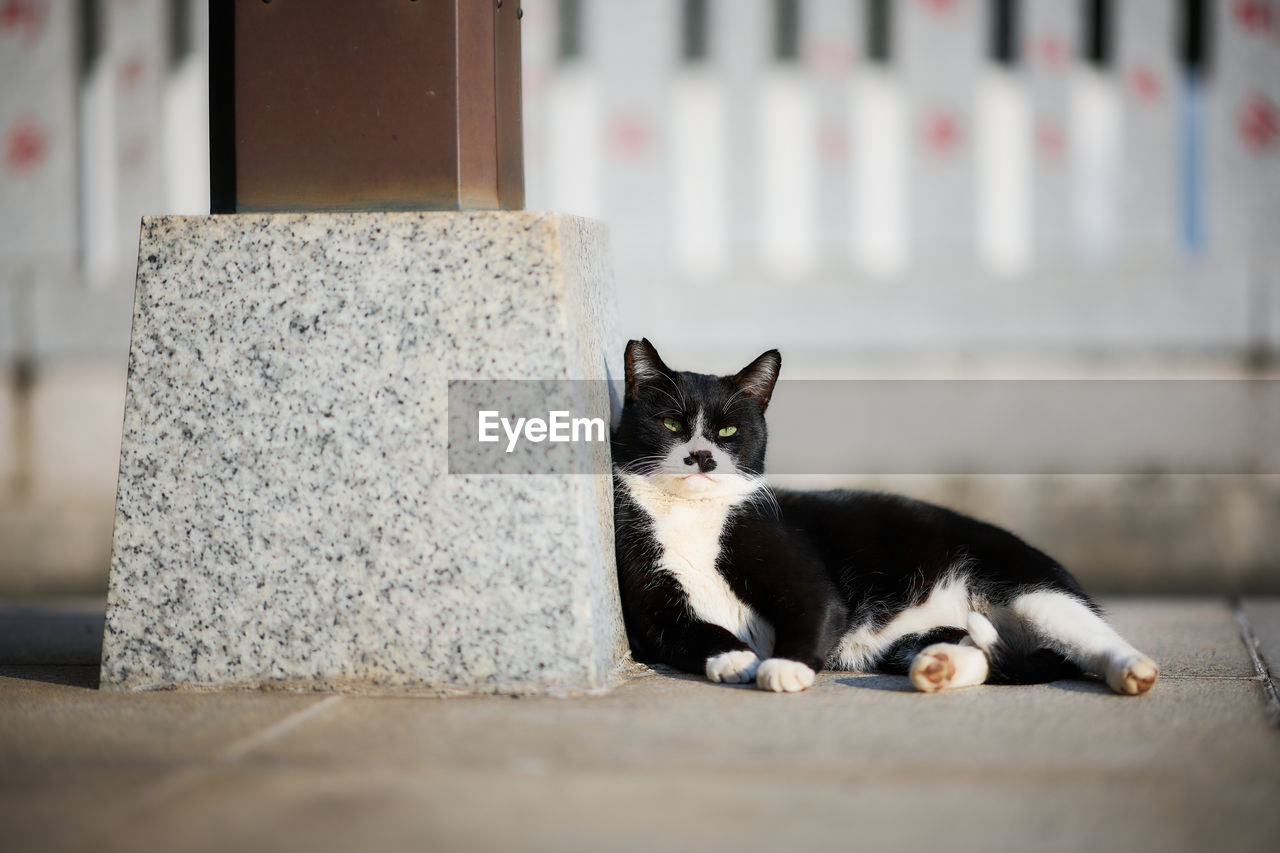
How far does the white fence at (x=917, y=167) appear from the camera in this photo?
5949 mm

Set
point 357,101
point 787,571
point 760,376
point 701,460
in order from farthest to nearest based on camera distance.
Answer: point 760,376 < point 701,460 < point 787,571 < point 357,101

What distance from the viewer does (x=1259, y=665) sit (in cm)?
284

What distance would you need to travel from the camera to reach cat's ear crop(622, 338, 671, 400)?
2.96 m

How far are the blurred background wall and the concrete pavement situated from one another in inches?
145

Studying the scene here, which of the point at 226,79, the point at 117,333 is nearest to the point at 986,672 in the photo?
the point at 226,79

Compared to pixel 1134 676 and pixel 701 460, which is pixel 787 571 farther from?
pixel 1134 676

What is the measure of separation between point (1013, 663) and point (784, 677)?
53cm

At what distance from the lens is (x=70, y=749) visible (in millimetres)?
2023

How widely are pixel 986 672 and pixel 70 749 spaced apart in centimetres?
177

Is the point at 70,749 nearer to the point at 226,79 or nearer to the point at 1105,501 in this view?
the point at 226,79

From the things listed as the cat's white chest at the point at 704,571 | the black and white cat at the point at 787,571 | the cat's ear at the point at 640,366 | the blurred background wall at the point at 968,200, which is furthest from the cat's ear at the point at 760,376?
the blurred background wall at the point at 968,200

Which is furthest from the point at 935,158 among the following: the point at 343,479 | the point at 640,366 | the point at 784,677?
the point at 343,479

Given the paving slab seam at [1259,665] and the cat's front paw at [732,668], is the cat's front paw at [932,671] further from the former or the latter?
the paving slab seam at [1259,665]

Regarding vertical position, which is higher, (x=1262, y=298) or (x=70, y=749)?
(x=1262, y=298)
